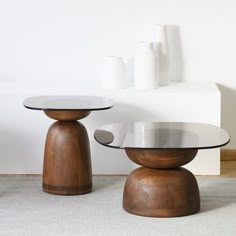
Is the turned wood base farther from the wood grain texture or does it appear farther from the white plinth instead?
the wood grain texture

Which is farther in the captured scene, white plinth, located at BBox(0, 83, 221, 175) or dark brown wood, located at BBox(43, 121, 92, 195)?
white plinth, located at BBox(0, 83, 221, 175)

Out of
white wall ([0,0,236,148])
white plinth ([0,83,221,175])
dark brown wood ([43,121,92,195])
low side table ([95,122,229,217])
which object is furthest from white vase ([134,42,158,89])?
low side table ([95,122,229,217])

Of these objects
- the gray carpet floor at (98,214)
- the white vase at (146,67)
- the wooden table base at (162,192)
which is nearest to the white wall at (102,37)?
the white vase at (146,67)

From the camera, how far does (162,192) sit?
3.27 metres

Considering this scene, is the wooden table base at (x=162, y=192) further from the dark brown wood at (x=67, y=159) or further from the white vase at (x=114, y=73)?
the white vase at (x=114, y=73)

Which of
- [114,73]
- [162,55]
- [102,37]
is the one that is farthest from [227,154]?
[102,37]

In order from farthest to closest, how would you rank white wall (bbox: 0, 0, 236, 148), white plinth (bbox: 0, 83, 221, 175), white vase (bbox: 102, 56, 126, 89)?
white wall (bbox: 0, 0, 236, 148), white vase (bbox: 102, 56, 126, 89), white plinth (bbox: 0, 83, 221, 175)

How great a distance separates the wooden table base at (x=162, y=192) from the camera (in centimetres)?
327

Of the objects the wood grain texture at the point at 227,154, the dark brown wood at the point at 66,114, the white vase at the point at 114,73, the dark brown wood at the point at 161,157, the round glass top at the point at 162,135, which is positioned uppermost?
the white vase at the point at 114,73

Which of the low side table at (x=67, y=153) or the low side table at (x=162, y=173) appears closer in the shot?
the low side table at (x=162, y=173)

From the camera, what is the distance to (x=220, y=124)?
4.00m

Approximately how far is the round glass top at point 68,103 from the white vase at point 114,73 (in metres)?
0.23

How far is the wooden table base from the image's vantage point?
129 inches

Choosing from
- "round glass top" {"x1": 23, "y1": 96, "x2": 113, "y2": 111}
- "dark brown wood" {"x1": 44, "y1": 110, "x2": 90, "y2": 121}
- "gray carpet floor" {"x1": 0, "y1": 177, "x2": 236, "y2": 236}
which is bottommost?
"gray carpet floor" {"x1": 0, "y1": 177, "x2": 236, "y2": 236}
